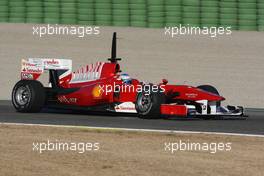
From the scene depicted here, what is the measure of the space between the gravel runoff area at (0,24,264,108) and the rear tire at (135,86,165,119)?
4576mm

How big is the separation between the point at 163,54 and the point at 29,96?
5601 millimetres

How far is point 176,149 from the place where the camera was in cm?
1295

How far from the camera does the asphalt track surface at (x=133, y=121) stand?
1592 cm

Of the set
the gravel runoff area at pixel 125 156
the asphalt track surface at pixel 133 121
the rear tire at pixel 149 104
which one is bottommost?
the gravel runoff area at pixel 125 156

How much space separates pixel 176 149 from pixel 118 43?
10670 millimetres

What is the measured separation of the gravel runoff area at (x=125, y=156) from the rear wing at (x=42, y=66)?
4153 mm

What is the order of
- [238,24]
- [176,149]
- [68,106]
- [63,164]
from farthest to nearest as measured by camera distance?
1. [238,24]
2. [68,106]
3. [176,149]
4. [63,164]

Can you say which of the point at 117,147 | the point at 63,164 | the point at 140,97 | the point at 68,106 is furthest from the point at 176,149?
the point at 68,106

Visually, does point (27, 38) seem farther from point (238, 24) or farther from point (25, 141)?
point (25, 141)

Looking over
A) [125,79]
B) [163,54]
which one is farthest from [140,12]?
[125,79]

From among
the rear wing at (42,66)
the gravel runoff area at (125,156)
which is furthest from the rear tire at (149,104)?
the rear wing at (42,66)

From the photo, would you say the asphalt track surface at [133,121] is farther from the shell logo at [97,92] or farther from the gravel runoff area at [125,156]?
the gravel runoff area at [125,156]

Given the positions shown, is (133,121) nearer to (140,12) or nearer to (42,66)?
(42,66)

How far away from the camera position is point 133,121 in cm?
1702
